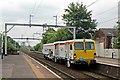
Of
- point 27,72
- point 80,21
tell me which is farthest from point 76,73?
point 80,21

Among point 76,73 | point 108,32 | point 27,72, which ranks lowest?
point 76,73

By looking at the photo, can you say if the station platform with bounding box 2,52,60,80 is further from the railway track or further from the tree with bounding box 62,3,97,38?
the tree with bounding box 62,3,97,38

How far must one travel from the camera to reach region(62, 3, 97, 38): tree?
244ft

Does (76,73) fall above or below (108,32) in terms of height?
below

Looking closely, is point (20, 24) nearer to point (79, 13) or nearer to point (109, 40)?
point (79, 13)

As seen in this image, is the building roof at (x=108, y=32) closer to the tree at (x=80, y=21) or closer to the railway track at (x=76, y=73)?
the tree at (x=80, y=21)

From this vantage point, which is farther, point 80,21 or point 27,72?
point 80,21

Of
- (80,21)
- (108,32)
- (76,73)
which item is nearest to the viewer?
(76,73)

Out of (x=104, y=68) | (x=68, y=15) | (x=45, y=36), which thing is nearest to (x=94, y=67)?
(x=104, y=68)

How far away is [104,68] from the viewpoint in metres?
25.5

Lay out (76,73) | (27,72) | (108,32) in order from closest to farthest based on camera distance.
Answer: (27,72) < (76,73) < (108,32)

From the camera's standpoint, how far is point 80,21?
7488cm

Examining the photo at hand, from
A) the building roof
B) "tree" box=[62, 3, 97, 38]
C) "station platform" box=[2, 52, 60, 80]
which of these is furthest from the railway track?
the building roof

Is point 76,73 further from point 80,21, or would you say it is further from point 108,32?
point 108,32
